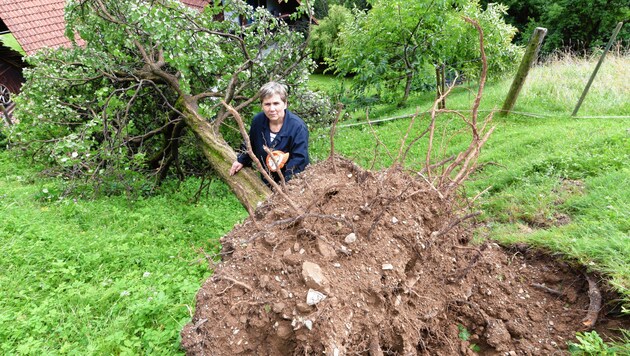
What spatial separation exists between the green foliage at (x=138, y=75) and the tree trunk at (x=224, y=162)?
0.59 feet

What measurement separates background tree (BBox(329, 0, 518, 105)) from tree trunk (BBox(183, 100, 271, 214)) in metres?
6.67

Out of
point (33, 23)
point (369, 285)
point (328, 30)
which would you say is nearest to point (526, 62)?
point (369, 285)

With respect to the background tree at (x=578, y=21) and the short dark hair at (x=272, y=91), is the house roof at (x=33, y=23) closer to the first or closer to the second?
the short dark hair at (x=272, y=91)

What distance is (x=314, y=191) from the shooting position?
2.22m

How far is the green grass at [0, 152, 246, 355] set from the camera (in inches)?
96.0

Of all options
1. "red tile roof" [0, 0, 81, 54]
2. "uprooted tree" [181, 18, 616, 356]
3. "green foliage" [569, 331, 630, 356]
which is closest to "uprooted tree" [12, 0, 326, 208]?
"uprooted tree" [181, 18, 616, 356]

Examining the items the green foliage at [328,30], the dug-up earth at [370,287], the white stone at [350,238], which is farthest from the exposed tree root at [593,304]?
the green foliage at [328,30]

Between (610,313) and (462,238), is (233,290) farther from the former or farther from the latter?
(610,313)

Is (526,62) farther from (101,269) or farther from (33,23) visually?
(33,23)

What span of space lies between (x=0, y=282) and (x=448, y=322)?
3.81 m

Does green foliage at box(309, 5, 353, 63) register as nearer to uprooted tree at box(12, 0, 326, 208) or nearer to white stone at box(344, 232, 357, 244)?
uprooted tree at box(12, 0, 326, 208)

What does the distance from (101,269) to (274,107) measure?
2.32 m

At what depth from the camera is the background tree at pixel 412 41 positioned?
921 cm

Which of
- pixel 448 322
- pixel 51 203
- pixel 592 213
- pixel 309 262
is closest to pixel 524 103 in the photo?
pixel 592 213
